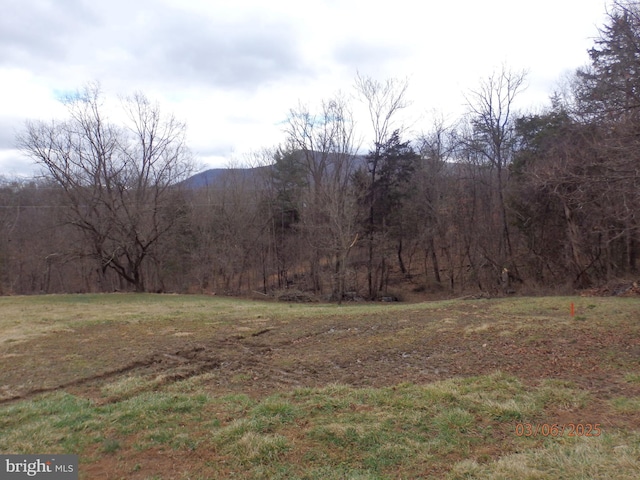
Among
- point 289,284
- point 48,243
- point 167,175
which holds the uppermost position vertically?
point 167,175

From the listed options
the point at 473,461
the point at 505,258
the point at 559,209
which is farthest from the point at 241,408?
the point at 505,258

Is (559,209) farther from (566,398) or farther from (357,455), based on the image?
(357,455)

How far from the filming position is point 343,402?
16.4ft

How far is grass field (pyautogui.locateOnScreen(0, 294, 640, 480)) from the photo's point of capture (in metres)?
3.72

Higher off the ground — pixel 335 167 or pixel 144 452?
pixel 335 167

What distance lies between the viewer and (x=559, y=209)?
23453 mm

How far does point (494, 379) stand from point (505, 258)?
22942mm

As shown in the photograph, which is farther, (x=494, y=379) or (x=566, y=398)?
(x=494, y=379)
